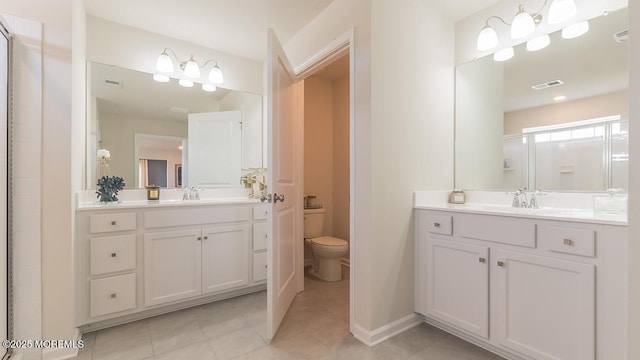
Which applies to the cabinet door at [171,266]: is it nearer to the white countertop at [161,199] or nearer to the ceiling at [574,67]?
the white countertop at [161,199]

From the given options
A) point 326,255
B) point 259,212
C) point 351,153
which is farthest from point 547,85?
point 259,212

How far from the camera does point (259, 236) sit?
2.59 meters

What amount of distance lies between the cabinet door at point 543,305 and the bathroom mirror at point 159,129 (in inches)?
95.2

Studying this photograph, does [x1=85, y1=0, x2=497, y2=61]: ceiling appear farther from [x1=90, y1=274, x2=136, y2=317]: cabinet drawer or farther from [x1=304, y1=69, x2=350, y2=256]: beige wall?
[x1=90, y1=274, x2=136, y2=317]: cabinet drawer

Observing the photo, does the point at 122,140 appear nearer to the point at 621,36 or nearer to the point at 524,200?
the point at 524,200

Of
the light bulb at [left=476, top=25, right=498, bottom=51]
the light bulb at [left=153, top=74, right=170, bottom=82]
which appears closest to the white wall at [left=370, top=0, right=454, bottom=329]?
the light bulb at [left=476, top=25, right=498, bottom=51]

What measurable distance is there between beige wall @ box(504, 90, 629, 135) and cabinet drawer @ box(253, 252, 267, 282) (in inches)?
89.4

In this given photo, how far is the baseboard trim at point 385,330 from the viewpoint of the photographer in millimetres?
1747

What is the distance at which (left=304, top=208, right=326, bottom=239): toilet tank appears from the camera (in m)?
3.24

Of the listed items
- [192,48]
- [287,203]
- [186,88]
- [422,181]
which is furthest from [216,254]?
→ [192,48]

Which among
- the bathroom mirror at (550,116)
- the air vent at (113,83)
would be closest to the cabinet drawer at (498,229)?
the bathroom mirror at (550,116)

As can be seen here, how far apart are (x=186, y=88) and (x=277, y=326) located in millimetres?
2264

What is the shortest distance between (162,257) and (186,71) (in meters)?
1.67

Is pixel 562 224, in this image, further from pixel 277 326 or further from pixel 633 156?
pixel 277 326
